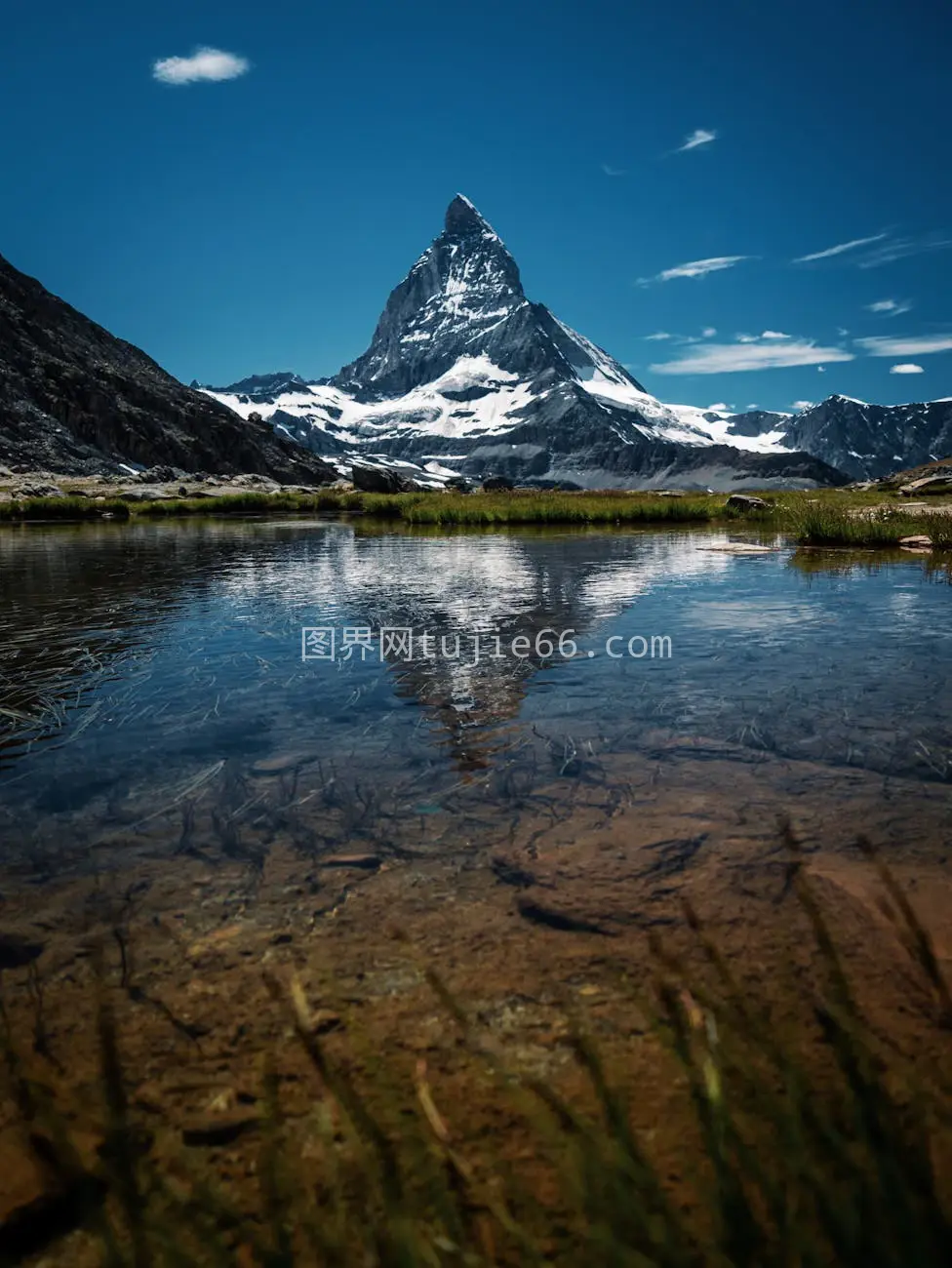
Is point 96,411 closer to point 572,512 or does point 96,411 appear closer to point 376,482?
point 376,482

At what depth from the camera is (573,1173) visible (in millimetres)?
2020

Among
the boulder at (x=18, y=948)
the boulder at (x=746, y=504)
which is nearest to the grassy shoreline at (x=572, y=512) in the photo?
the boulder at (x=746, y=504)

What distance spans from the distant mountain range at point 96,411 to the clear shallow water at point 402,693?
106098mm

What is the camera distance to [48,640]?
9836 millimetres

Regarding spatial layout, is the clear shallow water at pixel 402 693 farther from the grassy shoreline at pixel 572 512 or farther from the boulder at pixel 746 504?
the boulder at pixel 746 504

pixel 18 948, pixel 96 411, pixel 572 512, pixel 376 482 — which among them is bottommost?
pixel 18 948

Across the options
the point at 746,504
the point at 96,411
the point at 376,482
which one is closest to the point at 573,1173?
the point at 746,504

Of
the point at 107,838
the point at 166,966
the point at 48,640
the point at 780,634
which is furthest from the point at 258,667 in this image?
the point at 780,634

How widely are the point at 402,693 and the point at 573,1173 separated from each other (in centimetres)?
546

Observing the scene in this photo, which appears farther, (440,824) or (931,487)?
(931,487)

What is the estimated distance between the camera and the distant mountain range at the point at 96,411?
11981 centimetres

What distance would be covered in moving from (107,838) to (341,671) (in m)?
4.14

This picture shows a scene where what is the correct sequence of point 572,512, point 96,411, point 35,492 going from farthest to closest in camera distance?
point 96,411, point 35,492, point 572,512

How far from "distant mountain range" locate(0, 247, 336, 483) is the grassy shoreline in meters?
60.0
